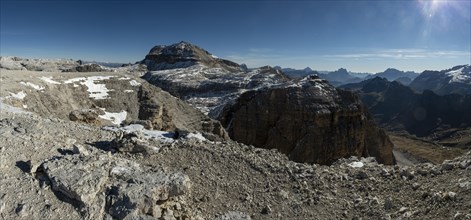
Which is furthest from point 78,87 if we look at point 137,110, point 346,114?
point 346,114

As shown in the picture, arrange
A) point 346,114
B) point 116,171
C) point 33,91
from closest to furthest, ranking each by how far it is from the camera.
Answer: point 116,171 → point 33,91 → point 346,114

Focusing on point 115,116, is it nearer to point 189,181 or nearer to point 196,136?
point 196,136

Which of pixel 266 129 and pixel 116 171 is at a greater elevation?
pixel 116 171

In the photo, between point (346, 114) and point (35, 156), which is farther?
point (346, 114)

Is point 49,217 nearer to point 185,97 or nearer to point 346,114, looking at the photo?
point 346,114

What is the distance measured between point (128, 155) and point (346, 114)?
227ft

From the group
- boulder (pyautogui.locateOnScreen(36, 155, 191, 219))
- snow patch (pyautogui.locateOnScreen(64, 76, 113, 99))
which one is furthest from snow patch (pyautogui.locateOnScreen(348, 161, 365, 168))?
snow patch (pyautogui.locateOnScreen(64, 76, 113, 99))

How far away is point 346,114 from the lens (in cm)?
7844

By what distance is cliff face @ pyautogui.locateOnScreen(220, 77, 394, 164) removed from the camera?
245ft

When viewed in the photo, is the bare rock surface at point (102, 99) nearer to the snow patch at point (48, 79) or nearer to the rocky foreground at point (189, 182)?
the snow patch at point (48, 79)

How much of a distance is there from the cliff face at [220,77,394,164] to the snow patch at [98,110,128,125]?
31897mm

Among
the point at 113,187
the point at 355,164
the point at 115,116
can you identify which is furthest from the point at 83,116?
the point at 355,164

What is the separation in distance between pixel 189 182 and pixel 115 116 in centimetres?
4114

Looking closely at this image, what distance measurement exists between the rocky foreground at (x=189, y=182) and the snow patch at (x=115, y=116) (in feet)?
106
